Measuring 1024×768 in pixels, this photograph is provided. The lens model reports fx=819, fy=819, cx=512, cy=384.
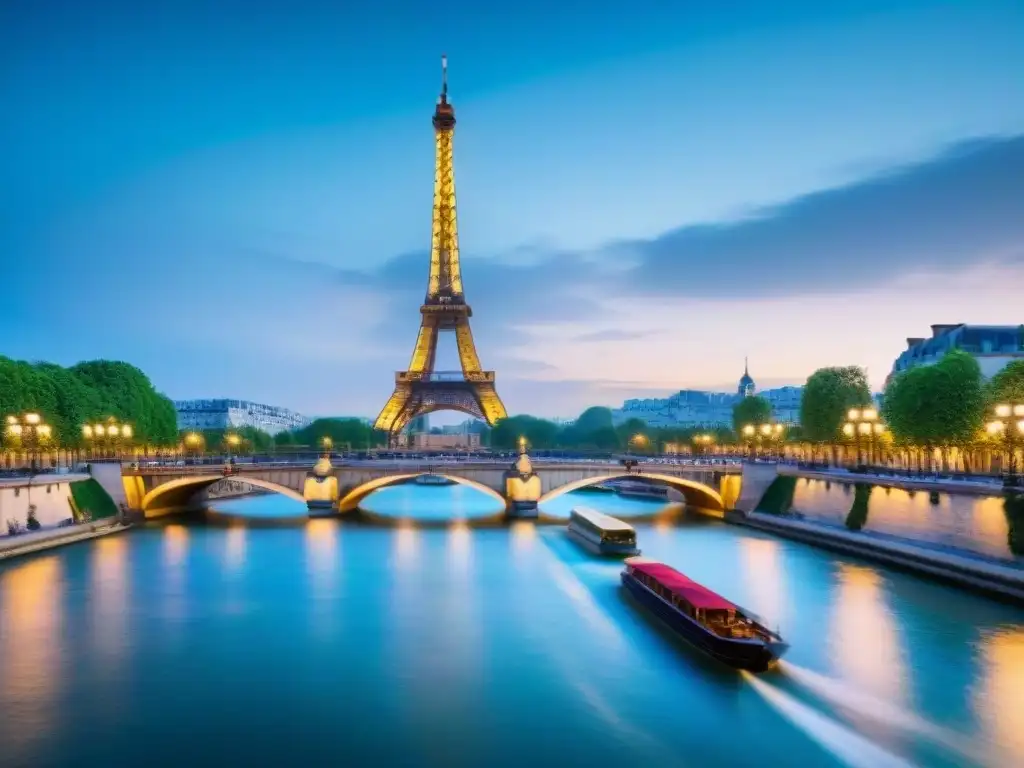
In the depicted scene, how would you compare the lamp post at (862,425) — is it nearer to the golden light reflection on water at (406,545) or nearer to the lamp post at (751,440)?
the lamp post at (751,440)

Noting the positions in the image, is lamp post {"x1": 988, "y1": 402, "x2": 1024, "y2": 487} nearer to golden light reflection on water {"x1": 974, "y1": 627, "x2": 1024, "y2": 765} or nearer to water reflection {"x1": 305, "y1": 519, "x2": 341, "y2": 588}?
golden light reflection on water {"x1": 974, "y1": 627, "x2": 1024, "y2": 765}

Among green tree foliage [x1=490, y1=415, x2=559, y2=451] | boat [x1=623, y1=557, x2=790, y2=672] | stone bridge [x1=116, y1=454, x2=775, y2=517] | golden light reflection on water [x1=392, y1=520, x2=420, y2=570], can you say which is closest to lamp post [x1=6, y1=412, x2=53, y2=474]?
stone bridge [x1=116, y1=454, x2=775, y2=517]

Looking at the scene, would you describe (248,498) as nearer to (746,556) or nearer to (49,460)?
(49,460)

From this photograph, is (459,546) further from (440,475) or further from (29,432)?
(29,432)

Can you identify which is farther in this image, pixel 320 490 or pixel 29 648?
pixel 320 490

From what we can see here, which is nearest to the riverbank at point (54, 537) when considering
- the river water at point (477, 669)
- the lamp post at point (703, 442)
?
the river water at point (477, 669)

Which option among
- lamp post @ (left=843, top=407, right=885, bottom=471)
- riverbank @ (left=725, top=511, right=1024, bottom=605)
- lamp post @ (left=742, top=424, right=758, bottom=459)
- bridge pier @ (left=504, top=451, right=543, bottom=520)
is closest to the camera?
riverbank @ (left=725, top=511, right=1024, bottom=605)

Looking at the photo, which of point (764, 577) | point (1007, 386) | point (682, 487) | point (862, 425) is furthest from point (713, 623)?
point (682, 487)
